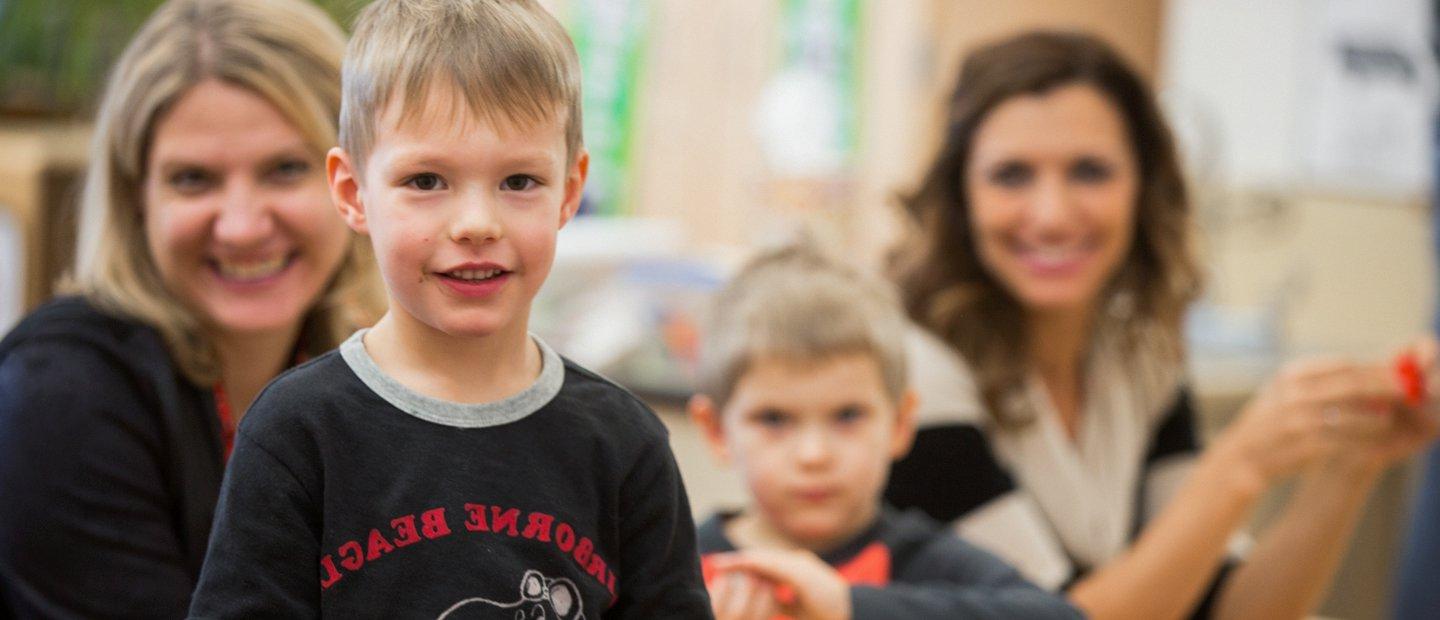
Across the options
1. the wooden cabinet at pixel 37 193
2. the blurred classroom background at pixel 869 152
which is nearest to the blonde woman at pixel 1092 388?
the blurred classroom background at pixel 869 152

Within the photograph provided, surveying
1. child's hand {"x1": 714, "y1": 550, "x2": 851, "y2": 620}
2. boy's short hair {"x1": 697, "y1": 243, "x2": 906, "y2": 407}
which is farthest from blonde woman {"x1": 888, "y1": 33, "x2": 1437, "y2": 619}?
child's hand {"x1": 714, "y1": 550, "x2": 851, "y2": 620}

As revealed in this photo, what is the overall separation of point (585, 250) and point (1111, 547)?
1.75 metres

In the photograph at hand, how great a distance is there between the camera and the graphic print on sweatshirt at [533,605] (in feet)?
2.01

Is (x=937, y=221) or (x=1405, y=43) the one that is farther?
(x=1405, y=43)

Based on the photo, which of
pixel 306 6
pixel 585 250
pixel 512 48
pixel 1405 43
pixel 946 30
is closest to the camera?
pixel 512 48

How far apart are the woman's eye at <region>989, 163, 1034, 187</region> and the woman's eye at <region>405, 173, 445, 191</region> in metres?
1.32

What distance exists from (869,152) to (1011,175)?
4.06 m

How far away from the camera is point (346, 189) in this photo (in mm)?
646

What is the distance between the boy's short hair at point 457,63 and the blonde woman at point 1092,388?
1.10 meters

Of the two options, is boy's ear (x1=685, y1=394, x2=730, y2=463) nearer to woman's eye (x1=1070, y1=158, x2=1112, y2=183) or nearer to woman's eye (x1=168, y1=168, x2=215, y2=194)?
woman's eye (x1=168, y1=168, x2=215, y2=194)

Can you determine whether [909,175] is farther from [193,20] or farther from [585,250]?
[193,20]

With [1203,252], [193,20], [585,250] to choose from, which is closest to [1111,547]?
[1203,252]

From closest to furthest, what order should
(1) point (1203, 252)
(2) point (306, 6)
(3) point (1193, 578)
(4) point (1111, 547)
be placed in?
(2) point (306, 6) < (3) point (1193, 578) < (4) point (1111, 547) < (1) point (1203, 252)

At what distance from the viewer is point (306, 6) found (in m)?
1.07
